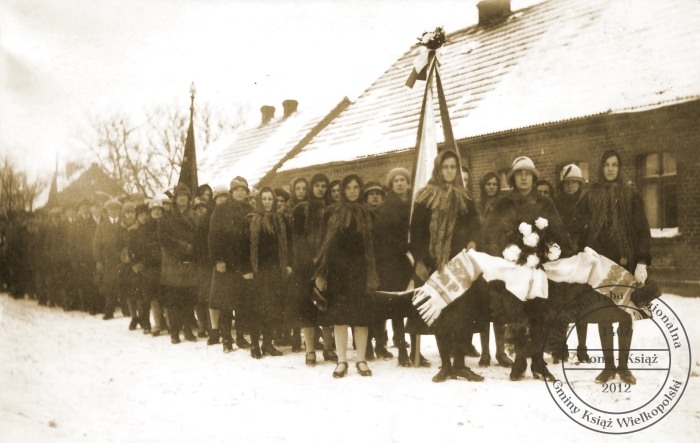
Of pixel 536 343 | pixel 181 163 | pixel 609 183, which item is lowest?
pixel 536 343

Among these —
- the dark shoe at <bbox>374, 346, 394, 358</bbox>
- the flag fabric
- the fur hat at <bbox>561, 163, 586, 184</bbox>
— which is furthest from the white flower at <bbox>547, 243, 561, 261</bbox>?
the flag fabric

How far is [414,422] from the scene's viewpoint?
138 inches

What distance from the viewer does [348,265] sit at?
186 inches

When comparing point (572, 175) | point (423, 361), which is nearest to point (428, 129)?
point (572, 175)

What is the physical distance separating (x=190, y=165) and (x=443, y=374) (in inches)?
135

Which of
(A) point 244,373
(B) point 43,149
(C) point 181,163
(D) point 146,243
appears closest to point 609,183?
(A) point 244,373

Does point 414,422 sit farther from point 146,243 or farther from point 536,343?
point 146,243

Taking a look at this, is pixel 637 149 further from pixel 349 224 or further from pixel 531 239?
pixel 349 224

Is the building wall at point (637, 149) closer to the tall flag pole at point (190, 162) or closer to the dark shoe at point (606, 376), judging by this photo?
the dark shoe at point (606, 376)

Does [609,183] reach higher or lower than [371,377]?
higher

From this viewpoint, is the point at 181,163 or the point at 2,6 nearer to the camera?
the point at 2,6

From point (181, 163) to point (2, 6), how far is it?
6.70 feet

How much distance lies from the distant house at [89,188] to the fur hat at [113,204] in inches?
15.2

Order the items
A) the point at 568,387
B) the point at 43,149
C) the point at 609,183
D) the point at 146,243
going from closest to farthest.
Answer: the point at 568,387 → the point at 609,183 → the point at 43,149 → the point at 146,243
